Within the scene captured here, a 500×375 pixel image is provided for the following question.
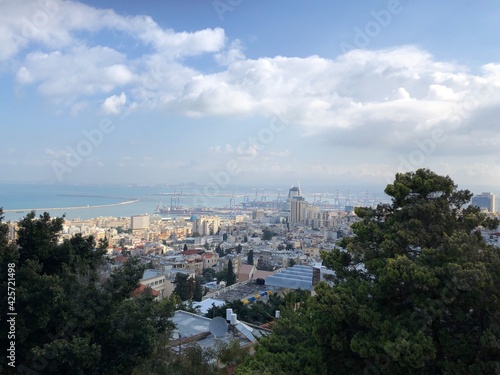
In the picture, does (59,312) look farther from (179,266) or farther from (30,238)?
(179,266)

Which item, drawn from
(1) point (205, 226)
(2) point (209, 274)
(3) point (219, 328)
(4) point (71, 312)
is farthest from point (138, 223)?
(4) point (71, 312)

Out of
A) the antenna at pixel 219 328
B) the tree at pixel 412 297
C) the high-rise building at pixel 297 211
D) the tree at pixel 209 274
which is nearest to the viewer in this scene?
the tree at pixel 412 297

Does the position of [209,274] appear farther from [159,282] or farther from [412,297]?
[412,297]

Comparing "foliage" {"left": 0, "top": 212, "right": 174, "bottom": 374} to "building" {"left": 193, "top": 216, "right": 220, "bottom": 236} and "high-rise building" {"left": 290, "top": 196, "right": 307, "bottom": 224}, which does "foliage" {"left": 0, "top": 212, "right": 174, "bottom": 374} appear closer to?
"building" {"left": 193, "top": 216, "right": 220, "bottom": 236}

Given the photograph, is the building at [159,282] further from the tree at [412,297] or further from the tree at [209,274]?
the tree at [412,297]

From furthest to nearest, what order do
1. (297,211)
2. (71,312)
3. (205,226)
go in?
(297,211) < (205,226) < (71,312)

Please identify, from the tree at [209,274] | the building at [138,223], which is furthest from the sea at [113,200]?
the tree at [209,274]

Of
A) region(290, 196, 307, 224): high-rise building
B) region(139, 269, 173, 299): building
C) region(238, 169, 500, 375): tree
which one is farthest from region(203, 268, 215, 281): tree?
region(290, 196, 307, 224): high-rise building

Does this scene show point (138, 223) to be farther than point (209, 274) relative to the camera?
Yes
